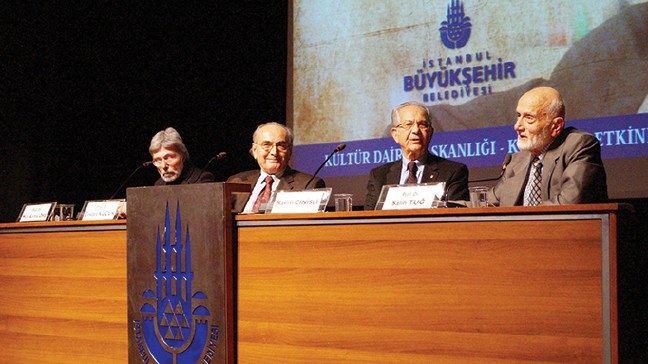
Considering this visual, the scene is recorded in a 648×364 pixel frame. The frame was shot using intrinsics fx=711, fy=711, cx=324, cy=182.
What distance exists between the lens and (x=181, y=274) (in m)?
2.38

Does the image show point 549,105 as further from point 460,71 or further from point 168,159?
point 168,159

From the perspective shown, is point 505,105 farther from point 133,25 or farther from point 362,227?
→ point 133,25

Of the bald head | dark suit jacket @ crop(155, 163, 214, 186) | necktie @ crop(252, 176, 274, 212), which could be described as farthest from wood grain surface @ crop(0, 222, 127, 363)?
the bald head

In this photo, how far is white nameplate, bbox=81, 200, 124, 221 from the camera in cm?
278

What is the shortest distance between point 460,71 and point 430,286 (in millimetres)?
2107

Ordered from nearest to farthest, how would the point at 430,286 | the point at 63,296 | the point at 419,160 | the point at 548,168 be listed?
the point at 430,286
the point at 548,168
the point at 63,296
the point at 419,160

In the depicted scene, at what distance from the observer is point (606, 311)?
1.70 metres

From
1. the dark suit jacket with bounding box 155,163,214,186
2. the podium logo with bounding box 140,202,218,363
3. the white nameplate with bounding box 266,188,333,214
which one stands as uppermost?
the dark suit jacket with bounding box 155,163,214,186

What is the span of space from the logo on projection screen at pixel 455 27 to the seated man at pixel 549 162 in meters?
1.25

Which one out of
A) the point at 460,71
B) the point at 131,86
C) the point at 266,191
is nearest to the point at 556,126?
the point at 460,71

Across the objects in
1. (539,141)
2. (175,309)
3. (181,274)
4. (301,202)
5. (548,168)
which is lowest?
(175,309)

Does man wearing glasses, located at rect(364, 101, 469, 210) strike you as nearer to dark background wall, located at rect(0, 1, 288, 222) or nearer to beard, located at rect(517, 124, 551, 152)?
beard, located at rect(517, 124, 551, 152)

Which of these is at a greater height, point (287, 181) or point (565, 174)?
point (287, 181)

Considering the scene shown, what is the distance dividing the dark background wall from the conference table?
2.30 meters
